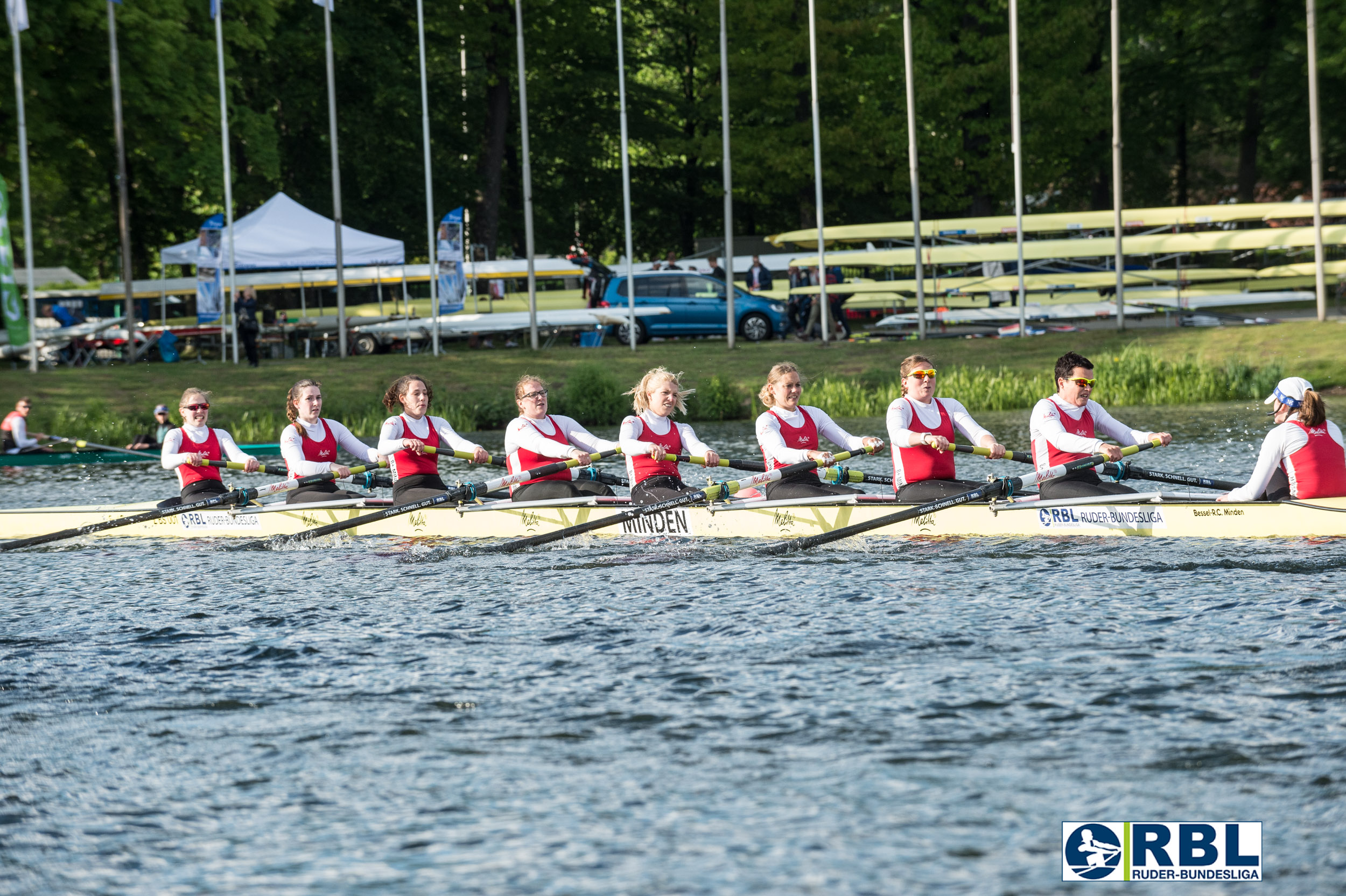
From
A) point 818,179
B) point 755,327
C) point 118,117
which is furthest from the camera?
point 755,327

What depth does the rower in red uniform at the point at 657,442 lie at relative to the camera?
1251cm

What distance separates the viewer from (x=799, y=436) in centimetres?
1288

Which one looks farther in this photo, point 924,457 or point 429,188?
point 429,188

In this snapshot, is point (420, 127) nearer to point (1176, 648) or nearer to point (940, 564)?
point (940, 564)

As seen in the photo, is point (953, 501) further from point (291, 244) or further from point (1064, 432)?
point (291, 244)

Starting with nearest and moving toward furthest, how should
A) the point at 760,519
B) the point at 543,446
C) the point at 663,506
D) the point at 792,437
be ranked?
the point at 663,506 → the point at 760,519 → the point at 792,437 → the point at 543,446

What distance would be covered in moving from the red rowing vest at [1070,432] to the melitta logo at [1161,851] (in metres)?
6.12

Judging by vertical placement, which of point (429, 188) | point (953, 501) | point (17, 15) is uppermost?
point (17, 15)

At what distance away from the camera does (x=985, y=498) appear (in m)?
11.9

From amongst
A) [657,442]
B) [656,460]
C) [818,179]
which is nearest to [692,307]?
[818,179]

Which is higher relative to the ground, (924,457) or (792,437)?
(792,437)

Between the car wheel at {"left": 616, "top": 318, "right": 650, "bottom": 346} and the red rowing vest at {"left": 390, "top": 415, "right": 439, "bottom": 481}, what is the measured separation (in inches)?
779

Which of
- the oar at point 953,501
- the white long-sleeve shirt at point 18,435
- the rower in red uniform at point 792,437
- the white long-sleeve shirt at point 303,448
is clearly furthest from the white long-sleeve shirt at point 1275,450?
the white long-sleeve shirt at point 18,435

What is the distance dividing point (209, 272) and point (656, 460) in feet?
71.8
